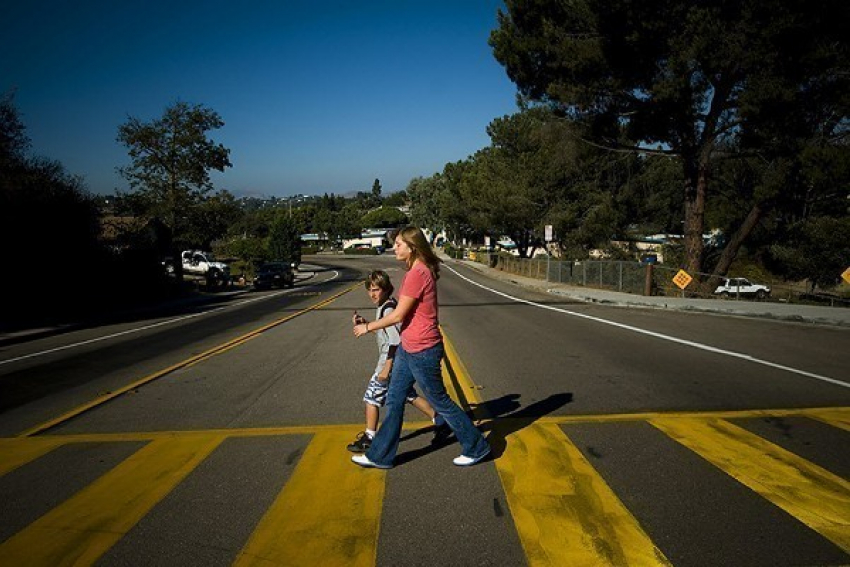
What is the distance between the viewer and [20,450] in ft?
16.2

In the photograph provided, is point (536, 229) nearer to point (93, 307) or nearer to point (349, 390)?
point (93, 307)

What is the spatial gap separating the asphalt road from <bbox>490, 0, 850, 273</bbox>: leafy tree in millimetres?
12492

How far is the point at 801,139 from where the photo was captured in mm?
18297

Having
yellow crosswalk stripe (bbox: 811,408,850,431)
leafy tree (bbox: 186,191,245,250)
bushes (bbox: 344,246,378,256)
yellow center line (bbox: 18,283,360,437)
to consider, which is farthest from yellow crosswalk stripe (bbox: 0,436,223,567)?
bushes (bbox: 344,246,378,256)

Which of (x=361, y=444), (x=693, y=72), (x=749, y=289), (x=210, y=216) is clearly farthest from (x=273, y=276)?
Answer: (x=361, y=444)

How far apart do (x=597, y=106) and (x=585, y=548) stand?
21.5 meters

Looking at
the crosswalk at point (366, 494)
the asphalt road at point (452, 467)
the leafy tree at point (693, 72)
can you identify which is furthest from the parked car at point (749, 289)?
the crosswalk at point (366, 494)

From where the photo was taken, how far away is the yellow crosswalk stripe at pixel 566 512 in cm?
294

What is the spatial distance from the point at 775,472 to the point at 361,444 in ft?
10.5

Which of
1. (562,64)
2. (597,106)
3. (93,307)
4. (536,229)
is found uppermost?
(562,64)

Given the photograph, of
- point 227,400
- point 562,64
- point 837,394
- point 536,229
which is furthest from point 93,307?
point 536,229

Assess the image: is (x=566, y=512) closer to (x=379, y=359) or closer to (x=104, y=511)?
(x=379, y=359)

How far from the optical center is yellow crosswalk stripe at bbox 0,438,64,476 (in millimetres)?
4578

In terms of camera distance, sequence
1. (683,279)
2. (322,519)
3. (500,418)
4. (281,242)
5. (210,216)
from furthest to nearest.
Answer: (281,242) < (210,216) < (683,279) < (500,418) < (322,519)
